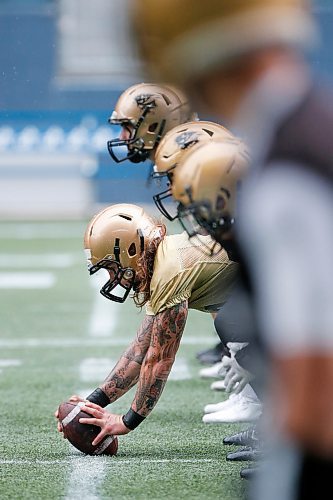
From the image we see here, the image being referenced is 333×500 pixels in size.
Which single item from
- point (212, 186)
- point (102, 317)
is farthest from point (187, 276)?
point (102, 317)

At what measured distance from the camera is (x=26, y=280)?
962cm

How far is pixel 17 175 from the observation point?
15.6 meters

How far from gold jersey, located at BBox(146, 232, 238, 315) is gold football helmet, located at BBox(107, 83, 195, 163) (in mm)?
719

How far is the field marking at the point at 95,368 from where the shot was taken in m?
5.67

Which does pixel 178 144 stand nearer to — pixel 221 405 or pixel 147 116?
pixel 147 116

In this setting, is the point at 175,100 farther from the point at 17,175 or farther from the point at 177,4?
the point at 17,175

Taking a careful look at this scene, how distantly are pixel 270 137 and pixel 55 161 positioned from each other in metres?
14.3

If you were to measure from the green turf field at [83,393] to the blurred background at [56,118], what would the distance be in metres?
5.30

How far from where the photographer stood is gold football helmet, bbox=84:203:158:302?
3848mm

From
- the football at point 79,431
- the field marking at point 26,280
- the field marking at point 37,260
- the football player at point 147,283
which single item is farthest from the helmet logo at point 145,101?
the field marking at point 37,260

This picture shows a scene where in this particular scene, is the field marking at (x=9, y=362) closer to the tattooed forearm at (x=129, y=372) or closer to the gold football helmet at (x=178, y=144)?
the tattooed forearm at (x=129, y=372)

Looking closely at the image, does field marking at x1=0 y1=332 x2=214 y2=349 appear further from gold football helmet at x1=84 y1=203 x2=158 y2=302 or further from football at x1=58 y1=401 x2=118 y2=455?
gold football helmet at x1=84 y1=203 x2=158 y2=302

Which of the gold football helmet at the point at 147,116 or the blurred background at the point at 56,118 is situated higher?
the blurred background at the point at 56,118

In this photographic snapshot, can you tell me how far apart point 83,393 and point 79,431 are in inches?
52.3
